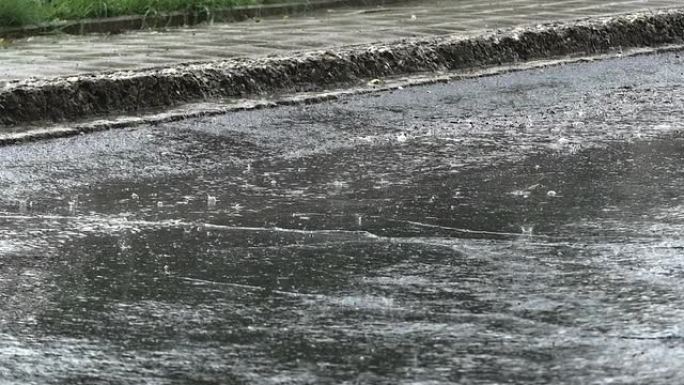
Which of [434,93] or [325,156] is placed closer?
[325,156]

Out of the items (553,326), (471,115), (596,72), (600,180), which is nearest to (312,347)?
(553,326)

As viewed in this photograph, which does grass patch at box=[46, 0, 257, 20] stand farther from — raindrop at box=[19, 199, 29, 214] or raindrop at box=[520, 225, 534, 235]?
raindrop at box=[520, 225, 534, 235]

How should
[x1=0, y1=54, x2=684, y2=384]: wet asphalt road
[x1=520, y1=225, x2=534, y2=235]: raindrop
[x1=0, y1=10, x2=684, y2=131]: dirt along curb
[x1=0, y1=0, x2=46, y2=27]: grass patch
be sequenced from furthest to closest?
1. [x1=0, y1=0, x2=46, y2=27]: grass patch
2. [x1=0, y1=10, x2=684, y2=131]: dirt along curb
3. [x1=520, y1=225, x2=534, y2=235]: raindrop
4. [x1=0, y1=54, x2=684, y2=384]: wet asphalt road

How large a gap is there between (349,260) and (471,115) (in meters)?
3.47

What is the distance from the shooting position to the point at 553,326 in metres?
3.82

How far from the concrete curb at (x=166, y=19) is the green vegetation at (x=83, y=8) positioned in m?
0.10

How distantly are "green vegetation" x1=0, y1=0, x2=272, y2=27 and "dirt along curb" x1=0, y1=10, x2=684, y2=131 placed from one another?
3.46m

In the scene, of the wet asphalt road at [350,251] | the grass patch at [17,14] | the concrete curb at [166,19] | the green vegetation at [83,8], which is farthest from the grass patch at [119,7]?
the wet asphalt road at [350,251]

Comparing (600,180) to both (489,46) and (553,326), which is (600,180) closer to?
(553,326)

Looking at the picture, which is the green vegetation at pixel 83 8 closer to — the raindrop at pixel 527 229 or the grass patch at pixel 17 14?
the grass patch at pixel 17 14

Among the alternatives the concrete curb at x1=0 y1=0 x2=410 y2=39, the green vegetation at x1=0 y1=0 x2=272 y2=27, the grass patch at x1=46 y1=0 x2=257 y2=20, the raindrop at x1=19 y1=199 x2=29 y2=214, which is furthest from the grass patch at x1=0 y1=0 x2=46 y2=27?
the raindrop at x1=19 y1=199 x2=29 y2=214

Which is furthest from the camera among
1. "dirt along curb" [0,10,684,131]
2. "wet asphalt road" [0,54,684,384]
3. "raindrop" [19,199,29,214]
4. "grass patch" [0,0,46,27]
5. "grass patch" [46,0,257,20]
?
"grass patch" [46,0,257,20]

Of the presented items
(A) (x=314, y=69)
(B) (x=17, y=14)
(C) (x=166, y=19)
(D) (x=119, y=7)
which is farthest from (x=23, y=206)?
(D) (x=119, y=7)

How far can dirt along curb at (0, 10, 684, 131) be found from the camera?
770 cm
